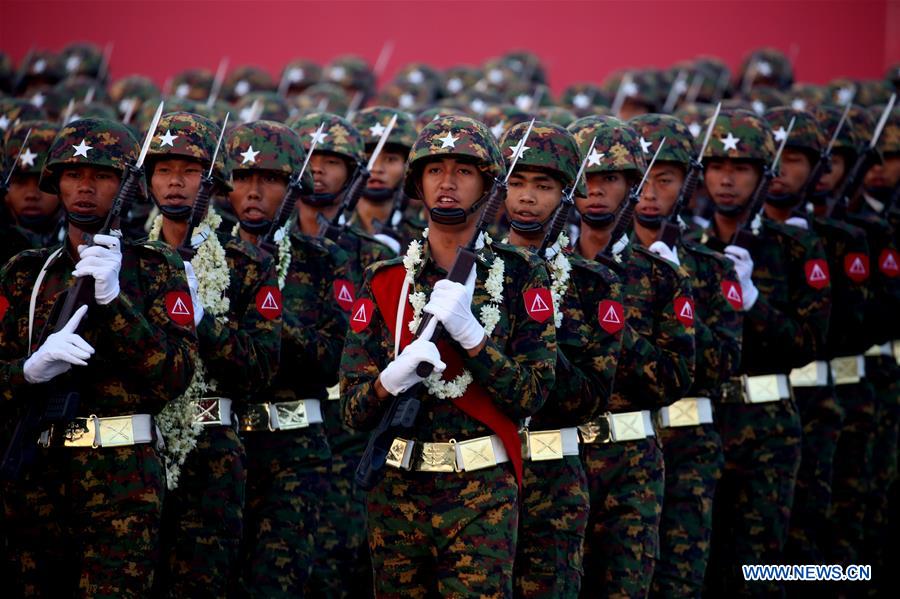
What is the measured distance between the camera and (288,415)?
7.92 meters

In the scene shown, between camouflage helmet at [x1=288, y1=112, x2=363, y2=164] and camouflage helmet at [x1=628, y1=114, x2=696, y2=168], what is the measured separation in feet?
6.02

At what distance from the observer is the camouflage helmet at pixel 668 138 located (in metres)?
8.53

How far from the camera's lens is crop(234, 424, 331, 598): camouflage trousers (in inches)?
297

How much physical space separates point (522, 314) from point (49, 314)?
207cm

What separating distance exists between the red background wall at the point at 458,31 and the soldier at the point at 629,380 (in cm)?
1503

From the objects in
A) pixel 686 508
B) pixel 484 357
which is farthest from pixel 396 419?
pixel 686 508

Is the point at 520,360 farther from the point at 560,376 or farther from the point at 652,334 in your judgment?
→ the point at 652,334

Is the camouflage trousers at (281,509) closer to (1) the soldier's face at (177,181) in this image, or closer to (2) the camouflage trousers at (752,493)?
(1) the soldier's face at (177,181)

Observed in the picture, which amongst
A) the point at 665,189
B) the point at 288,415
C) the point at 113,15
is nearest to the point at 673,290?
the point at 665,189

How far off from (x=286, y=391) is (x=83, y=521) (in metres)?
1.95

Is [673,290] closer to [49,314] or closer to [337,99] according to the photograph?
[49,314]

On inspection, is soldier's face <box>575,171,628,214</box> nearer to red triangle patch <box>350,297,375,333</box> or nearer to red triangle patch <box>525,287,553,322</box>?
red triangle patch <box>525,287,553,322</box>

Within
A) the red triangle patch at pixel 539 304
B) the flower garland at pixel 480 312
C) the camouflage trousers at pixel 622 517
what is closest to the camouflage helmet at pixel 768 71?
the camouflage trousers at pixel 622 517

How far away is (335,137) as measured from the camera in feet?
30.6
